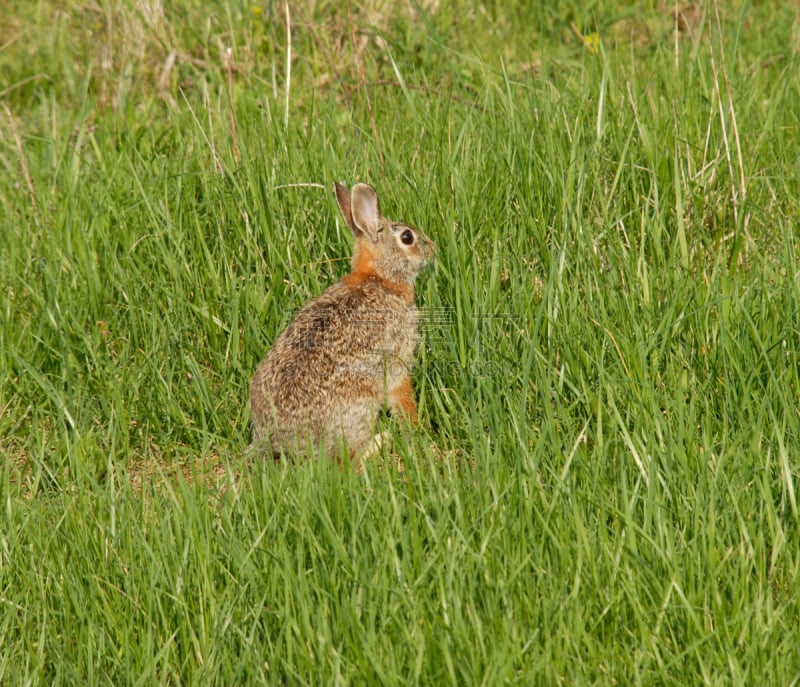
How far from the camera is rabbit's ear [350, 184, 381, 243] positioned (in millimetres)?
5328

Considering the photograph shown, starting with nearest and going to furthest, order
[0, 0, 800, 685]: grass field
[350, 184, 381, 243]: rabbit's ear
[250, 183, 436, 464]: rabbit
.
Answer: [0, 0, 800, 685]: grass field
[250, 183, 436, 464]: rabbit
[350, 184, 381, 243]: rabbit's ear

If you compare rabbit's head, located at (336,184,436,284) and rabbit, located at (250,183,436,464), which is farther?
rabbit's head, located at (336,184,436,284)

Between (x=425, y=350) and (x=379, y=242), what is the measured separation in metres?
0.62

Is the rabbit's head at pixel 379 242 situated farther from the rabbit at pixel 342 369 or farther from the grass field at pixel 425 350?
the grass field at pixel 425 350

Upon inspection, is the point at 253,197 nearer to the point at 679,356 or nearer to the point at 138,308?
the point at 138,308

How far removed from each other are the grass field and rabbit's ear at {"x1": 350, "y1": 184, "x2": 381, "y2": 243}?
0.28 meters

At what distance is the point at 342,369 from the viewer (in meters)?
4.87

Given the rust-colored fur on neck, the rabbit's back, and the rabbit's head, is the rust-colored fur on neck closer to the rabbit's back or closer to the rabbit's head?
the rabbit's head

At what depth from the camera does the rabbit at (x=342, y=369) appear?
4.71m

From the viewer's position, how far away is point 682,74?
20.3 feet

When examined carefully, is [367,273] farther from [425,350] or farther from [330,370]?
[330,370]

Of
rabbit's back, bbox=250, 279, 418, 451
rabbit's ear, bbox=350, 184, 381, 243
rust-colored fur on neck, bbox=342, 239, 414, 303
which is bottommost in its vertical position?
rabbit's back, bbox=250, 279, 418, 451

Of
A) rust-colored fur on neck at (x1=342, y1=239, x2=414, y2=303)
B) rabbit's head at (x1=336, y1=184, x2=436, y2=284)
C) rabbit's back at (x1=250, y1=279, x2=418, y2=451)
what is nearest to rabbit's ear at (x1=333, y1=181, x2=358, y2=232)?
rabbit's head at (x1=336, y1=184, x2=436, y2=284)

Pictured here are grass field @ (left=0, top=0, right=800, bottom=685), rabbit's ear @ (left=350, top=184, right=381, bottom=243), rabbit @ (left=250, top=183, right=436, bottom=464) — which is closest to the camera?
grass field @ (left=0, top=0, right=800, bottom=685)
